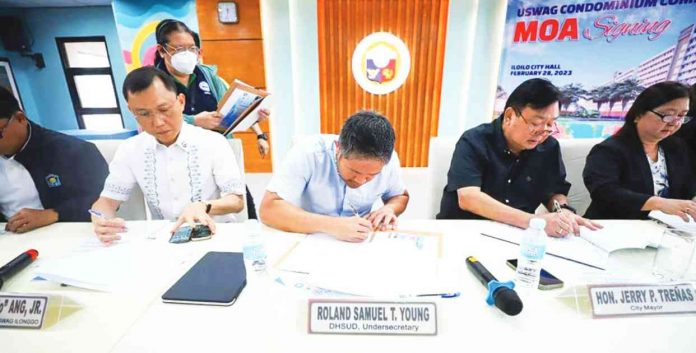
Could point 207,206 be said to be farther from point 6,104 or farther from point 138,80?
point 6,104

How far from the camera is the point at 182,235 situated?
0.99 m

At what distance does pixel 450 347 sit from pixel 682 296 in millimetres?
563

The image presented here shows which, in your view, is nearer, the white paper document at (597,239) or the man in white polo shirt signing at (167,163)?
the white paper document at (597,239)

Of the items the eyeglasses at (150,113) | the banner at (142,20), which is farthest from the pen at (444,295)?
the banner at (142,20)

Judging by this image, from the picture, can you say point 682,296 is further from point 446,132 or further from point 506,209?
point 446,132

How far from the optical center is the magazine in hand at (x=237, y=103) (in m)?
1.58

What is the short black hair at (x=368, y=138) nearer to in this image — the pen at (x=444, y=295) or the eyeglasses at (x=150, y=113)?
the pen at (x=444, y=295)

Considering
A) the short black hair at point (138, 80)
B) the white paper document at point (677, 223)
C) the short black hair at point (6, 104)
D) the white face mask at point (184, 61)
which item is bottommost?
the white paper document at point (677, 223)

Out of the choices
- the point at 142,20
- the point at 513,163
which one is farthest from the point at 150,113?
the point at 142,20

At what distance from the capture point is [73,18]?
15.5 ft

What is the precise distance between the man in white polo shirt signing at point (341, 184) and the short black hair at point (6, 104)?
3.38ft

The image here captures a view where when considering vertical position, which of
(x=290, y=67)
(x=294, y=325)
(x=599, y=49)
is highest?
(x=599, y=49)

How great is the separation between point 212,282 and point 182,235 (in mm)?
321

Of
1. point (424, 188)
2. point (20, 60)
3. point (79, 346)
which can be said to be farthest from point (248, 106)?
point (20, 60)
